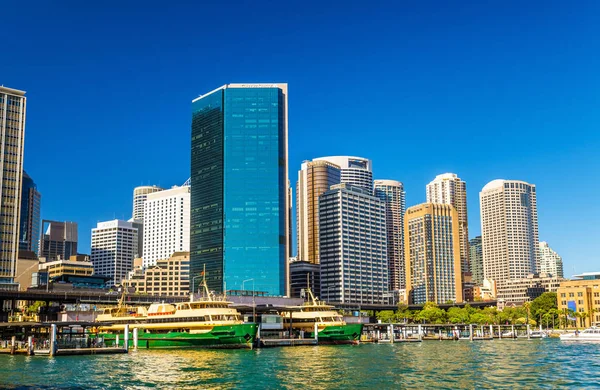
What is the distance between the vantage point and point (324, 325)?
161000mm

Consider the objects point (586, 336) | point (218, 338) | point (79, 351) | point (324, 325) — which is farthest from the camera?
point (586, 336)

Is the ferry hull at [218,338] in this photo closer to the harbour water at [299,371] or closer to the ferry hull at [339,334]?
the harbour water at [299,371]

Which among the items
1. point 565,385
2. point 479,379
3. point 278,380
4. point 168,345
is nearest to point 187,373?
point 278,380

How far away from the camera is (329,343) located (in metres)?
158

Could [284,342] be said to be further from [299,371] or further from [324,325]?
[299,371]

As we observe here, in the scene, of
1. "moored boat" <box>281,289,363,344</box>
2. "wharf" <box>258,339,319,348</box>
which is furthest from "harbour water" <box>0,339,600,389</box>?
"moored boat" <box>281,289,363,344</box>

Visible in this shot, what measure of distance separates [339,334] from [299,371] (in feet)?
236

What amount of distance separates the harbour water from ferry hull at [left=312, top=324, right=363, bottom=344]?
37.6 metres

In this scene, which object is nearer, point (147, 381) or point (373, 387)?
point (373, 387)

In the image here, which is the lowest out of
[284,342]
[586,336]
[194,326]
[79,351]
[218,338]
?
[586,336]

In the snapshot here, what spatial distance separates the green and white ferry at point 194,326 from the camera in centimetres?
13288

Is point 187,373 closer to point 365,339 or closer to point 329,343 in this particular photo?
point 329,343

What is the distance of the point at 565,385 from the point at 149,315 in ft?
307

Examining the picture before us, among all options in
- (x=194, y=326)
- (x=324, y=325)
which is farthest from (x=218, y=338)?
(x=324, y=325)
